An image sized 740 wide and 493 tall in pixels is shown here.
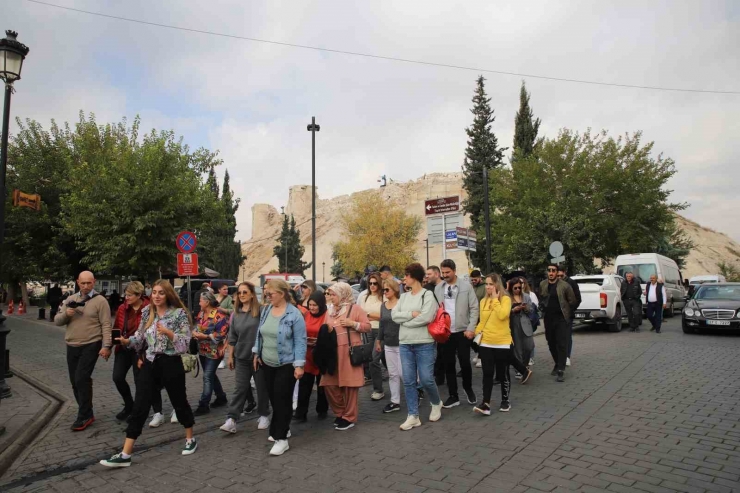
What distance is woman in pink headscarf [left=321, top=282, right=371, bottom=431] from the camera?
594 centimetres

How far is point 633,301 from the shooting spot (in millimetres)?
16078

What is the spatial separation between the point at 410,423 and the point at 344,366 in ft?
3.26

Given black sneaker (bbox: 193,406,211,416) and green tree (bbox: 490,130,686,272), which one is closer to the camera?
black sneaker (bbox: 193,406,211,416)

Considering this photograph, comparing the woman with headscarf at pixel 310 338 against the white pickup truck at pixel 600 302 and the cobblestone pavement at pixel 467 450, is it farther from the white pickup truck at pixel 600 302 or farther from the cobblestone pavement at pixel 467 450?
the white pickup truck at pixel 600 302

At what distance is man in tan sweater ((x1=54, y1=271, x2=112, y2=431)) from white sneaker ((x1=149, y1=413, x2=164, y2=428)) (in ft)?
2.41

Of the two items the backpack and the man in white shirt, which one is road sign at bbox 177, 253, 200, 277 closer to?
the backpack

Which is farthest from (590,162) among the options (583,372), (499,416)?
(499,416)

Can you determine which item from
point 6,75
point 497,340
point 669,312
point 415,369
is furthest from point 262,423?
point 669,312

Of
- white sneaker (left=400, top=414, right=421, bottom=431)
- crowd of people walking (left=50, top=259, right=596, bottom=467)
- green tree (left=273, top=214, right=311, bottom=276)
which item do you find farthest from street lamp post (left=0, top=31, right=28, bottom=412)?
green tree (left=273, top=214, right=311, bottom=276)

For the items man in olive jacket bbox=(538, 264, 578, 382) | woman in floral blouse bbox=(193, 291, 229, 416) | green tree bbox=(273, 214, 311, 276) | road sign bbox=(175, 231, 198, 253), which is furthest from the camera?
green tree bbox=(273, 214, 311, 276)

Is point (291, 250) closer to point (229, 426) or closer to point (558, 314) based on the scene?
point (558, 314)

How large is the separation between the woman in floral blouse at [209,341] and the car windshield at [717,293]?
14576 mm

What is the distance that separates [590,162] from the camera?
32500 mm

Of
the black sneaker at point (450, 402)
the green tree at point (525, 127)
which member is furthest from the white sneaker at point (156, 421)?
the green tree at point (525, 127)
